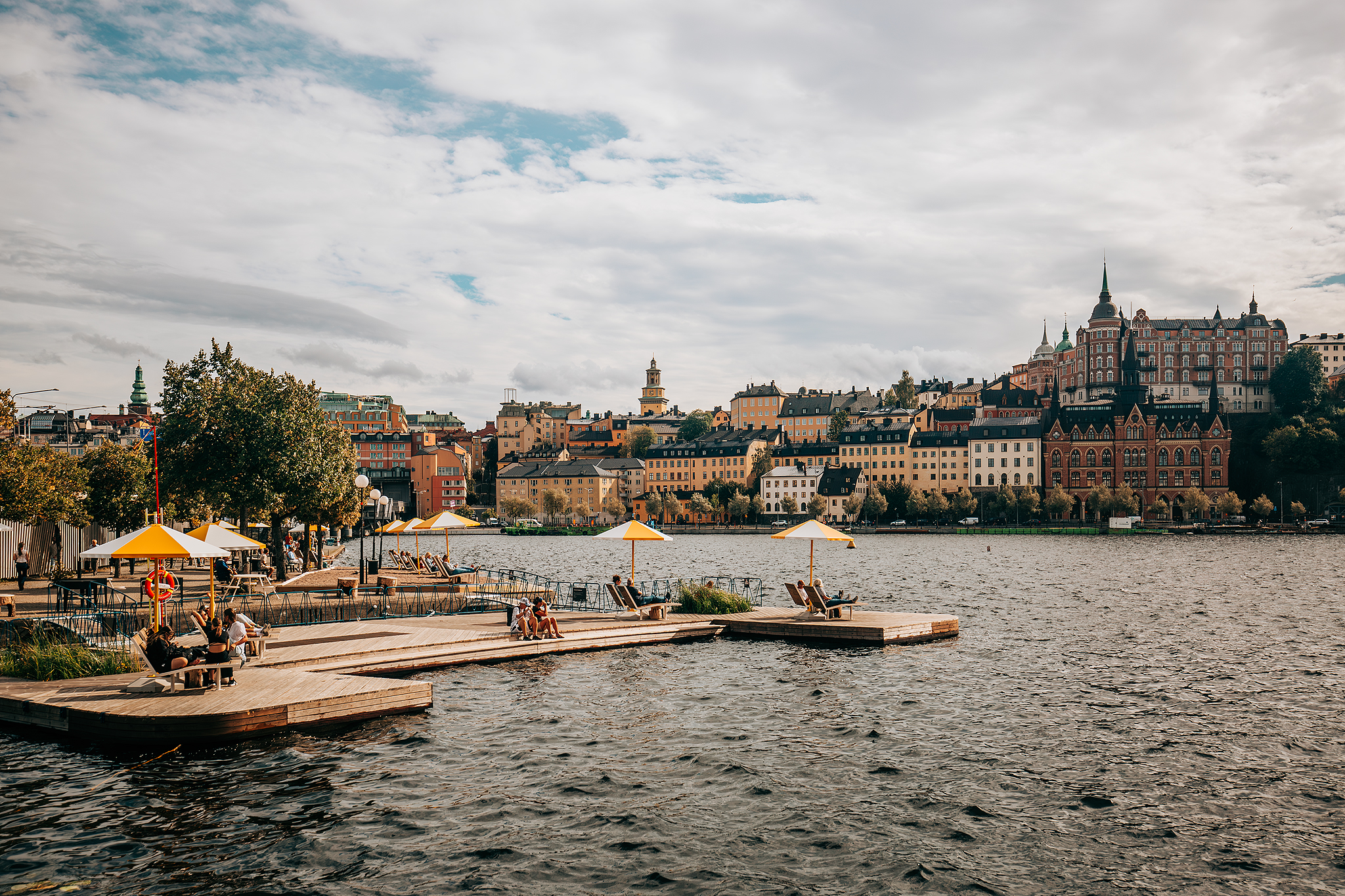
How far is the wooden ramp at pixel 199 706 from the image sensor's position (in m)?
17.7

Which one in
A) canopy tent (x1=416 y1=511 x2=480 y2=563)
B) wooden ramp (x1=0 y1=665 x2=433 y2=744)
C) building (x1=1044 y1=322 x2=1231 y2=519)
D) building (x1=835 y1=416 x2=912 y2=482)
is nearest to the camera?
wooden ramp (x1=0 y1=665 x2=433 y2=744)

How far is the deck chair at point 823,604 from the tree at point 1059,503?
140278 millimetres

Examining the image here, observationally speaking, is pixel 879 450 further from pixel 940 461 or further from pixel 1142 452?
pixel 1142 452

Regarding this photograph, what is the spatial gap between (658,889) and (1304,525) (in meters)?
168

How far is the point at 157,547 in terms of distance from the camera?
20875mm

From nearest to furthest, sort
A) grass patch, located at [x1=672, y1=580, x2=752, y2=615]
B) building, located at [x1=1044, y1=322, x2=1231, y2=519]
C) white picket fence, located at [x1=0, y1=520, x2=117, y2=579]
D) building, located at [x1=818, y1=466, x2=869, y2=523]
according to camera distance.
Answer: grass patch, located at [x1=672, y1=580, x2=752, y2=615] < white picket fence, located at [x1=0, y1=520, x2=117, y2=579] < building, located at [x1=1044, y1=322, x2=1231, y2=519] < building, located at [x1=818, y1=466, x2=869, y2=523]

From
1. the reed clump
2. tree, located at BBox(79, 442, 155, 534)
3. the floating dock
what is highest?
tree, located at BBox(79, 442, 155, 534)

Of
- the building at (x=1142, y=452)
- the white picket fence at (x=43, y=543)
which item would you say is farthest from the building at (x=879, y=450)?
the white picket fence at (x=43, y=543)

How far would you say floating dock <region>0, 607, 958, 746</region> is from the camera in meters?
17.9

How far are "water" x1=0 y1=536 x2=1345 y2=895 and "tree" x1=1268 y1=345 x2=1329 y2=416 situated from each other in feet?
616

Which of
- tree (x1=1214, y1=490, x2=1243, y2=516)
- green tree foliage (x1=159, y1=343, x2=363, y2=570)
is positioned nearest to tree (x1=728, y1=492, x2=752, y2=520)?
tree (x1=1214, y1=490, x2=1243, y2=516)

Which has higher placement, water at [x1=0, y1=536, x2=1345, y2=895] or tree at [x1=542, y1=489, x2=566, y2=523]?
tree at [x1=542, y1=489, x2=566, y2=523]

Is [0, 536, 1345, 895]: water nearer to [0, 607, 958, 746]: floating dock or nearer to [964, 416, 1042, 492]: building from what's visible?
[0, 607, 958, 746]: floating dock

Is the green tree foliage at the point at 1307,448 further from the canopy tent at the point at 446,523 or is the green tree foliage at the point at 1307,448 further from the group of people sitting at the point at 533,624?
the group of people sitting at the point at 533,624
